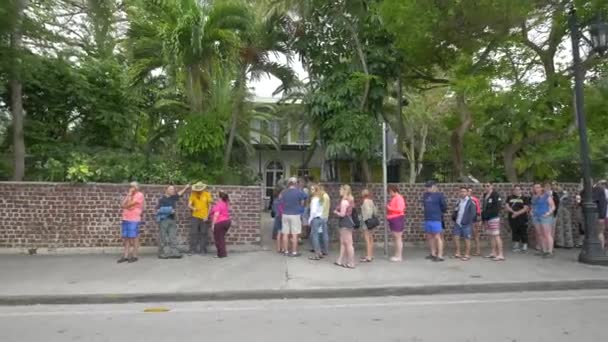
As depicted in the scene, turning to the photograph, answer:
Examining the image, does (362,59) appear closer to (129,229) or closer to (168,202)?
(168,202)

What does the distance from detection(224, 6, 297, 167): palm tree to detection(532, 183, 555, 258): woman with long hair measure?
25.5 ft

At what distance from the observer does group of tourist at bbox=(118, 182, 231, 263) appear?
1093 cm

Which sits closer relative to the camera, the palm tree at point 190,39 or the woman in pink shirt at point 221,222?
the woman in pink shirt at point 221,222

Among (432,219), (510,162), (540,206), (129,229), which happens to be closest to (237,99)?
(129,229)

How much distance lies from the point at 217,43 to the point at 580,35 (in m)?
8.37

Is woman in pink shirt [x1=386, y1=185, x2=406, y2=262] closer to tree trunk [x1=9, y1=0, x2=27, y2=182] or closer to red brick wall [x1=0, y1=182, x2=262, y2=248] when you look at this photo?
red brick wall [x1=0, y1=182, x2=262, y2=248]

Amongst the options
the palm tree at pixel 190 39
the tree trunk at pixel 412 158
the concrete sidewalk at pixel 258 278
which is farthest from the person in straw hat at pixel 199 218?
the tree trunk at pixel 412 158

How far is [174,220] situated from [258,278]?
2988 mm

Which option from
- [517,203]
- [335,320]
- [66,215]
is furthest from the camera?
[517,203]

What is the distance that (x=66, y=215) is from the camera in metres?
11.9

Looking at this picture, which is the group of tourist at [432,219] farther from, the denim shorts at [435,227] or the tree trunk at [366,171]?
the tree trunk at [366,171]

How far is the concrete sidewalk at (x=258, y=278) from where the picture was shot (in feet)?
27.7

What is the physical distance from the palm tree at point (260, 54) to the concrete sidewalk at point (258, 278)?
455 centimetres

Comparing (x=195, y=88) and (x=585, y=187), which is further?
(x=195, y=88)
